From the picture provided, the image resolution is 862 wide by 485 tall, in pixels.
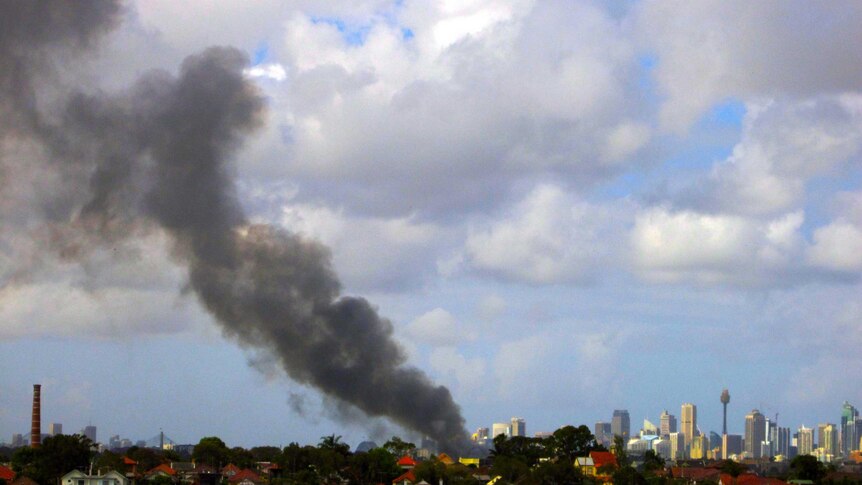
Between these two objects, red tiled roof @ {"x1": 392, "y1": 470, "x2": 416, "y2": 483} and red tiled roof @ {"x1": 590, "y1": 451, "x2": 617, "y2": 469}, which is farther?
red tiled roof @ {"x1": 590, "y1": 451, "x2": 617, "y2": 469}

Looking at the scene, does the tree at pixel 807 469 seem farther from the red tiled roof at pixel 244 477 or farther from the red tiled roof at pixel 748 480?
the red tiled roof at pixel 244 477

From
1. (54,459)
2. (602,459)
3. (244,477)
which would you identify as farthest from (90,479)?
(602,459)

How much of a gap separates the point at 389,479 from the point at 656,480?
3277 cm

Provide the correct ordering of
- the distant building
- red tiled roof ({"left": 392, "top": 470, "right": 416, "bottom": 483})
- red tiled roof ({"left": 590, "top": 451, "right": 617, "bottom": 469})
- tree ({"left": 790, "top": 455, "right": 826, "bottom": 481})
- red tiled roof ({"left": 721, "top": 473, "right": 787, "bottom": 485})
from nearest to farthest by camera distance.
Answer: the distant building < red tiled roof ({"left": 392, "top": 470, "right": 416, "bottom": 483}) < red tiled roof ({"left": 721, "top": 473, "right": 787, "bottom": 485}) < tree ({"left": 790, "top": 455, "right": 826, "bottom": 481}) < red tiled roof ({"left": 590, "top": 451, "right": 617, "bottom": 469})

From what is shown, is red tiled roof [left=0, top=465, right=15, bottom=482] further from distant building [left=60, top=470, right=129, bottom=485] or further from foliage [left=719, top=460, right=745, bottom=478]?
foliage [left=719, top=460, right=745, bottom=478]

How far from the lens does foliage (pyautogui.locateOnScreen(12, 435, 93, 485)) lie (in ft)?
486

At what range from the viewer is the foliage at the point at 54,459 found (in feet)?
486

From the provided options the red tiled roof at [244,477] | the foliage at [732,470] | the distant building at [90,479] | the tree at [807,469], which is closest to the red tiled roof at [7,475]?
the distant building at [90,479]

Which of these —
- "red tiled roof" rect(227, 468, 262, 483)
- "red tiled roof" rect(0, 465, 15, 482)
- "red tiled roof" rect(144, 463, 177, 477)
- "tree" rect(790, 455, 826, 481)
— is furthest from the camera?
"red tiled roof" rect(144, 463, 177, 477)

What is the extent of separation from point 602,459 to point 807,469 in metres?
26.9

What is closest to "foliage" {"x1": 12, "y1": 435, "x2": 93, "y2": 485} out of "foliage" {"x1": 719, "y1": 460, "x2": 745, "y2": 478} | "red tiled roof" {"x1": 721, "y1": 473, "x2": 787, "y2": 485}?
"red tiled roof" {"x1": 721, "y1": 473, "x2": 787, "y2": 485}

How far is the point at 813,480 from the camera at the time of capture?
161000 millimetres

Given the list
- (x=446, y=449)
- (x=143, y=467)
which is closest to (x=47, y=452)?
(x=143, y=467)

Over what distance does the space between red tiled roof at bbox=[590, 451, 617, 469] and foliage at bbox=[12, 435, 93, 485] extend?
6584 cm
